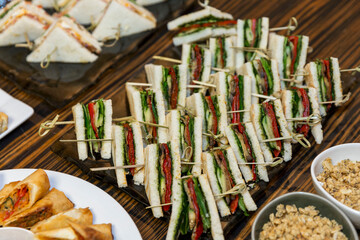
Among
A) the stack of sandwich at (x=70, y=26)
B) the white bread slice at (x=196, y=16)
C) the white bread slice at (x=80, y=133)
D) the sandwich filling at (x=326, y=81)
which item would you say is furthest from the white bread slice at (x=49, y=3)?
the sandwich filling at (x=326, y=81)

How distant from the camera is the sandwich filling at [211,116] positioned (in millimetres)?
3689

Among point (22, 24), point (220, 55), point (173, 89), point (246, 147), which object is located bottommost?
point (246, 147)

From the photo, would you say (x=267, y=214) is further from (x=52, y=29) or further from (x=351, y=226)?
(x=52, y=29)

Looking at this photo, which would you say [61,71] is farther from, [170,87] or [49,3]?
[170,87]

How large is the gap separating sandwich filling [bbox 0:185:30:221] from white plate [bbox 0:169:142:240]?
10.0 inches

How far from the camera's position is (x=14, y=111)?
404cm

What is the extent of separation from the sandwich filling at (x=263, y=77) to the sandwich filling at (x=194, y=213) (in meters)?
1.38

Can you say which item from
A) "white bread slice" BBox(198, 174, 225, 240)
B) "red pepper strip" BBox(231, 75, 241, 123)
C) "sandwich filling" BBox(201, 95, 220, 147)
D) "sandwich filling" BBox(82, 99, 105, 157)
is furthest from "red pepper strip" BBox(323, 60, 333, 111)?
"sandwich filling" BBox(82, 99, 105, 157)

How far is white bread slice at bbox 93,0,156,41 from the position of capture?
15.7ft

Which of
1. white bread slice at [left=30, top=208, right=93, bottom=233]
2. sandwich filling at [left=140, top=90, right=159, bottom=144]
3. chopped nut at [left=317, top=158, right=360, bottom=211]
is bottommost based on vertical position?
Answer: chopped nut at [left=317, top=158, right=360, bottom=211]

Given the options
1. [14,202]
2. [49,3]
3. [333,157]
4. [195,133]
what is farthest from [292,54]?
[49,3]

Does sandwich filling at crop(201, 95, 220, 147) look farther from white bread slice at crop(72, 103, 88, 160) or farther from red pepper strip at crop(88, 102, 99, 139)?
white bread slice at crop(72, 103, 88, 160)

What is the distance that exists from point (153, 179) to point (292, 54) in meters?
2.04

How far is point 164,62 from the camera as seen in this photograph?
4.54 metres
